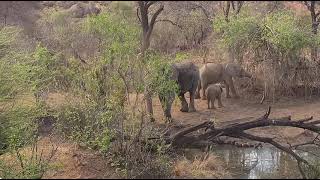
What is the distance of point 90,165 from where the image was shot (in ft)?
37.9

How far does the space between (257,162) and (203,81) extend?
6407 mm

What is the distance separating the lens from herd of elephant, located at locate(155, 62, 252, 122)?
56.7ft

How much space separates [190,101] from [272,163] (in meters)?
5.45

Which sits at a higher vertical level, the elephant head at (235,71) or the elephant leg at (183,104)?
the elephant head at (235,71)

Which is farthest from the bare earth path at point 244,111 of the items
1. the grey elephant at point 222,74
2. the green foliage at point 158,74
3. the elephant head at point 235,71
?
the green foliage at point 158,74

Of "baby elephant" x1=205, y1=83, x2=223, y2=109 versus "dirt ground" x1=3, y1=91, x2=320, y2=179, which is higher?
"baby elephant" x1=205, y1=83, x2=223, y2=109

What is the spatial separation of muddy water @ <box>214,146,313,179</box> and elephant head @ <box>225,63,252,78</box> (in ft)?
16.8

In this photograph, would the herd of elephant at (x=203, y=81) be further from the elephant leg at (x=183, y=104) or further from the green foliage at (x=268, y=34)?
the green foliage at (x=268, y=34)

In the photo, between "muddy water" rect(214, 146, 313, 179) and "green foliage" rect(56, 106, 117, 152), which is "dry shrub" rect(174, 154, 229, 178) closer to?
"muddy water" rect(214, 146, 313, 179)

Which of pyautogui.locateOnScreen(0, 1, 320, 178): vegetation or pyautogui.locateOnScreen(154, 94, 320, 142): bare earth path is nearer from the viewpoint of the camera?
pyautogui.locateOnScreen(0, 1, 320, 178): vegetation

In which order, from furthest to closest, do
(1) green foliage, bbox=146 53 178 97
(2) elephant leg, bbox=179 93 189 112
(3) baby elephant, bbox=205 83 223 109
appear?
(3) baby elephant, bbox=205 83 223 109 < (2) elephant leg, bbox=179 93 189 112 < (1) green foliage, bbox=146 53 178 97

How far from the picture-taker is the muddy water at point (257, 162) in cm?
1209

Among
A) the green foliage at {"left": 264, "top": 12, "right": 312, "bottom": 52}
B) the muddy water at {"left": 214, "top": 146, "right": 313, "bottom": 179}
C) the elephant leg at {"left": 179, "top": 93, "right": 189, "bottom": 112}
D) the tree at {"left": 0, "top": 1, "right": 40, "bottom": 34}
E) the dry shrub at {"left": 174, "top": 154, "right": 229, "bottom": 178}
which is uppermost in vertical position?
the tree at {"left": 0, "top": 1, "right": 40, "bottom": 34}

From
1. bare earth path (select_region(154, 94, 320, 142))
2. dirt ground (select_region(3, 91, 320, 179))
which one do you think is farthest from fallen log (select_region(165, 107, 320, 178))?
bare earth path (select_region(154, 94, 320, 142))
